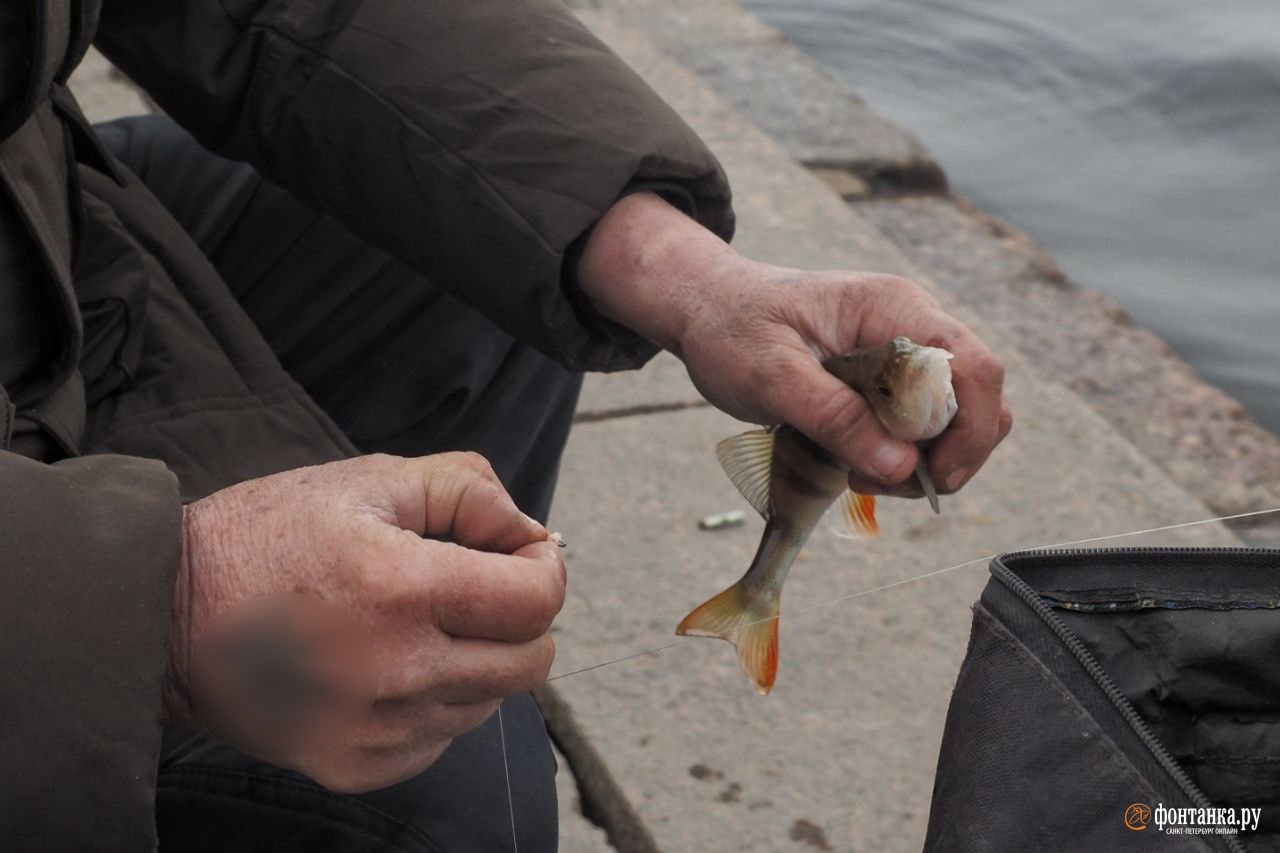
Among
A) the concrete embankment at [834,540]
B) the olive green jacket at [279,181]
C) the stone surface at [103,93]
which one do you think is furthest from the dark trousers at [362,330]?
the stone surface at [103,93]

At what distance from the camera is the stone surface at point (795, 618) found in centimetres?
182

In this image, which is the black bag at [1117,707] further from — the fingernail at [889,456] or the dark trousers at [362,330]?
the dark trousers at [362,330]

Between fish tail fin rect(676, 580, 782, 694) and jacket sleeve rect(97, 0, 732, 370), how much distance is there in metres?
0.29

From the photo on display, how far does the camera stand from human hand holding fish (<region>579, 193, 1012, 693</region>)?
1321 mm

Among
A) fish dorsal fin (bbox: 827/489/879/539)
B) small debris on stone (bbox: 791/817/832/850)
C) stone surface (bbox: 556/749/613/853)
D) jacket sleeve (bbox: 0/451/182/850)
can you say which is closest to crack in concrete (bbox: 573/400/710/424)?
stone surface (bbox: 556/749/613/853)

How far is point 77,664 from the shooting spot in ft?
3.09

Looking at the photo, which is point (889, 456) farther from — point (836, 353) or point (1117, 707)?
point (1117, 707)

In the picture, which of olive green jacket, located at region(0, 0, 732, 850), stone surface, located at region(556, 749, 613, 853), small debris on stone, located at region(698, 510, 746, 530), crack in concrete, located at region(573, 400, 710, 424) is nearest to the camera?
olive green jacket, located at region(0, 0, 732, 850)

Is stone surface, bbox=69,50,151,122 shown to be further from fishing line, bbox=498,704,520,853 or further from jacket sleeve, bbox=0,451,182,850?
jacket sleeve, bbox=0,451,182,850

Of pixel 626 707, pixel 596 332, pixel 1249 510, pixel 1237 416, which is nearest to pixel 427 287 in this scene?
pixel 596 332

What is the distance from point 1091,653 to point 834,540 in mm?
1128

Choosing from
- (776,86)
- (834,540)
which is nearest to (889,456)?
(834,540)

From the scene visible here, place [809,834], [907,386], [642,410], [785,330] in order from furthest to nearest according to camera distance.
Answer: [642,410]
[809,834]
[785,330]
[907,386]

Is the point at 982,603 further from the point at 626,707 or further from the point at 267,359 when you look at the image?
the point at 626,707
